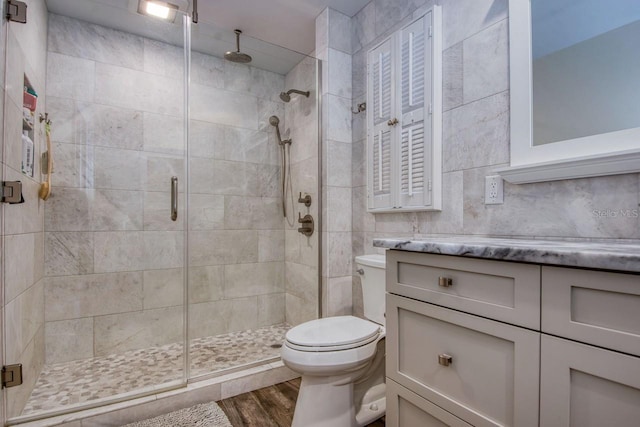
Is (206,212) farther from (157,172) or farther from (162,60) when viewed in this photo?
(162,60)

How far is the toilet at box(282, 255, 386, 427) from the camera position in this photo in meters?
1.36

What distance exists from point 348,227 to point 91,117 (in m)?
1.89

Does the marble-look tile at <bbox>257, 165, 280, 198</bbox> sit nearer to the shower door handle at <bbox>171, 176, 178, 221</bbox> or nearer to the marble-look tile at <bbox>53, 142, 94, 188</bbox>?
the shower door handle at <bbox>171, 176, 178, 221</bbox>

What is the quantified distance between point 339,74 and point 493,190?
1.37m

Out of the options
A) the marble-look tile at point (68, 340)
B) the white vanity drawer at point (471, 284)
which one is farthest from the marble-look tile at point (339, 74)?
the marble-look tile at point (68, 340)

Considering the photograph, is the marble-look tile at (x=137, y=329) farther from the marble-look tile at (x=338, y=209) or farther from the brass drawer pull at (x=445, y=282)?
the brass drawer pull at (x=445, y=282)

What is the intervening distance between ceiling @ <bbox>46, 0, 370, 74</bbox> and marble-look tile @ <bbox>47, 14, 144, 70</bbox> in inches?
1.9

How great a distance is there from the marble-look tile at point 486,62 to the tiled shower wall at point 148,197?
4.99 feet

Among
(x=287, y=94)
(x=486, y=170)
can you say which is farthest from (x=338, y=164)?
(x=486, y=170)

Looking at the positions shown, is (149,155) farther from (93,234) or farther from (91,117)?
(93,234)

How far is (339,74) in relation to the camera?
7.34ft

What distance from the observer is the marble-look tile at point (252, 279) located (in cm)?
254

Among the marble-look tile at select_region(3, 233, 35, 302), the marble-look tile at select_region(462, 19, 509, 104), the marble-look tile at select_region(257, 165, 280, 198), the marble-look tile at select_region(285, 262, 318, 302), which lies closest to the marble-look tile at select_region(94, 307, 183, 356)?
the marble-look tile at select_region(3, 233, 35, 302)

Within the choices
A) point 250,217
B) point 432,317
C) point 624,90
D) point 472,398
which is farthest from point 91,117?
point 624,90
